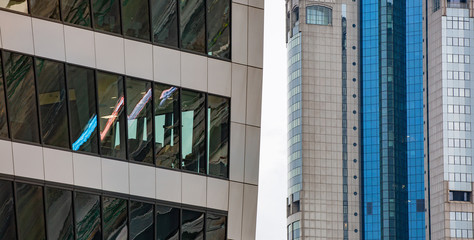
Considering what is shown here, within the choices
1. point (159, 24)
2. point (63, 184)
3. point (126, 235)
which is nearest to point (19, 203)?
point (63, 184)

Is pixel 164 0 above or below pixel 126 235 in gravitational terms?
above

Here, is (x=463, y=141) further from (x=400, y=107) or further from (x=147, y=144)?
(x=147, y=144)

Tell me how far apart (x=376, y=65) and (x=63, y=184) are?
17477 cm

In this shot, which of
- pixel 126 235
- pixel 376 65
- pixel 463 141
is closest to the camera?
pixel 126 235

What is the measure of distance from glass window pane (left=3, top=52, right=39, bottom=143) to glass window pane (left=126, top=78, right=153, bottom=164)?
3.39 meters

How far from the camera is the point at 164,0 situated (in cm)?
3050

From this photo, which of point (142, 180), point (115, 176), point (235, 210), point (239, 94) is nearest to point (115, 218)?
point (115, 176)

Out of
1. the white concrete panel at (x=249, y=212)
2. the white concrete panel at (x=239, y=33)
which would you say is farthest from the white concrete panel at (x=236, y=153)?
the white concrete panel at (x=239, y=33)

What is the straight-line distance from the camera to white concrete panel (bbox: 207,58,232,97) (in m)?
31.9

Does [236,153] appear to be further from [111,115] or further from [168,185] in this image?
[111,115]

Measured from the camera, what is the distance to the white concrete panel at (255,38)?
33.4 metres

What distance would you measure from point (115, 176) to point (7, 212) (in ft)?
12.9

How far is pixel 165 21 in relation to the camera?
100ft

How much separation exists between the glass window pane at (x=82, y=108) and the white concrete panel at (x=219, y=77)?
15.8 ft
